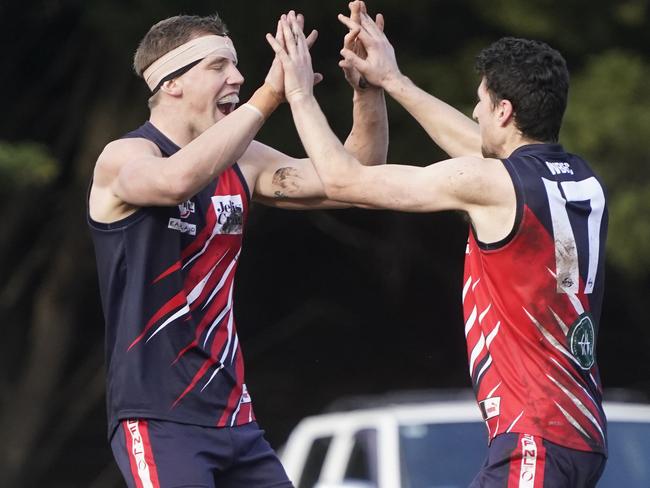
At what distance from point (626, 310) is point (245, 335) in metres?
4.22

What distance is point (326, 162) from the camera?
4723 millimetres

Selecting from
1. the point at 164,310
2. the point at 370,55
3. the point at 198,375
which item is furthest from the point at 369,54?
the point at 198,375

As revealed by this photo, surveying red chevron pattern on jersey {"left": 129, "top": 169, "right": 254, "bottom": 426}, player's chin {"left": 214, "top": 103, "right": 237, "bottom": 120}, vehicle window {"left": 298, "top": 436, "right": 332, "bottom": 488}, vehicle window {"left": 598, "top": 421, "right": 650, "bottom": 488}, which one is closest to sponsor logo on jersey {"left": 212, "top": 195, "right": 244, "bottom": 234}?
red chevron pattern on jersey {"left": 129, "top": 169, "right": 254, "bottom": 426}

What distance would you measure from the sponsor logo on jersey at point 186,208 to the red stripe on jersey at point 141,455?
691 millimetres

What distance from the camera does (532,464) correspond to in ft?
14.6

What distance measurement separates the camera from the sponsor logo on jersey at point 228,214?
4.82 metres

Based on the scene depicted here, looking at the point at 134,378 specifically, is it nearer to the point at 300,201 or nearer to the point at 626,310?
the point at 300,201

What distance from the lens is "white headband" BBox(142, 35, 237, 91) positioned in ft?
16.4

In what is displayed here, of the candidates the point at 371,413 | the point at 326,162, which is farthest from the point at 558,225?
the point at 371,413

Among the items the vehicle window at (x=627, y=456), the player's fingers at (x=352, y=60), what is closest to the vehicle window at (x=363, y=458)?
the vehicle window at (x=627, y=456)

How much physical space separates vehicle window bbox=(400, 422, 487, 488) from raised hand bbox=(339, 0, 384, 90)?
240 centimetres

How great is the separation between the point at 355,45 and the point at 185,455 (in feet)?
5.30

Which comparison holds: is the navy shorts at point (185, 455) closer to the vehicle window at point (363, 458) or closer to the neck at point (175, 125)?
the neck at point (175, 125)

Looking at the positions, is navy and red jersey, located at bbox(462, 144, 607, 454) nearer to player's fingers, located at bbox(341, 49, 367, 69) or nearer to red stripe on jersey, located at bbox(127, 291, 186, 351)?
player's fingers, located at bbox(341, 49, 367, 69)
